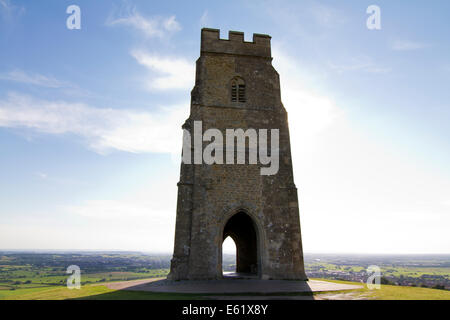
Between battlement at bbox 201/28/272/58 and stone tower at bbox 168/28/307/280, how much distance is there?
0.06 m

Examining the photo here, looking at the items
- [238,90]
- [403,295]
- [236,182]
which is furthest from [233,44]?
[403,295]

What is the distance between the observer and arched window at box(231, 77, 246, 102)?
17394 millimetres

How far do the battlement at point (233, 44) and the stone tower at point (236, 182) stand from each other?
63 millimetres

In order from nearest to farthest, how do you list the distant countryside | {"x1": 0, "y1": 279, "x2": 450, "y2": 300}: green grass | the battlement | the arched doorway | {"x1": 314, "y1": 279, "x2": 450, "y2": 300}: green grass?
{"x1": 314, "y1": 279, "x2": 450, "y2": 300}: green grass < {"x1": 0, "y1": 279, "x2": 450, "y2": 300}: green grass < the distant countryside < the battlement < the arched doorway

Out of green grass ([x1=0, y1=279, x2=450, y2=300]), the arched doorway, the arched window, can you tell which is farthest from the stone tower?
the arched doorway

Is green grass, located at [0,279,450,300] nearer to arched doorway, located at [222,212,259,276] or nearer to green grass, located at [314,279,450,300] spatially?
green grass, located at [314,279,450,300]

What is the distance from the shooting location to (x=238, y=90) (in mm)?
17594

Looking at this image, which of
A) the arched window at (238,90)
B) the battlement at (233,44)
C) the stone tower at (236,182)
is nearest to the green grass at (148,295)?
the stone tower at (236,182)
